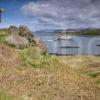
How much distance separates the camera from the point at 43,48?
3481cm

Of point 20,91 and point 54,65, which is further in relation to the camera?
point 54,65

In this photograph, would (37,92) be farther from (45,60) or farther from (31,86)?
(45,60)

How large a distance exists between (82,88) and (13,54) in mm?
7713

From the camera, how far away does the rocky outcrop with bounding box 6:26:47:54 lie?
32906mm

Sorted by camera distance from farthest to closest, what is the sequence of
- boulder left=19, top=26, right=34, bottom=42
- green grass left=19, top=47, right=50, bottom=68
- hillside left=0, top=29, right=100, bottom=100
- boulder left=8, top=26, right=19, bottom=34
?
boulder left=19, top=26, right=34, bottom=42 < boulder left=8, top=26, right=19, bottom=34 < green grass left=19, top=47, right=50, bottom=68 < hillside left=0, top=29, right=100, bottom=100

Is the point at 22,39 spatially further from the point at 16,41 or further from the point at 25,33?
the point at 25,33

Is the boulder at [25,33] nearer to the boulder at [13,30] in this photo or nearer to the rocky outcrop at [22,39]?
the rocky outcrop at [22,39]

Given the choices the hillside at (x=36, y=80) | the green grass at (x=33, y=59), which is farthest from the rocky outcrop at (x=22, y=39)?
the hillside at (x=36, y=80)

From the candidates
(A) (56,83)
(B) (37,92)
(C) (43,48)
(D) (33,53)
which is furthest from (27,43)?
(B) (37,92)

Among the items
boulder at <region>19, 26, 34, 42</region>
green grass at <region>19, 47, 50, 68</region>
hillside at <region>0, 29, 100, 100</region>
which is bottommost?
hillside at <region>0, 29, 100, 100</region>

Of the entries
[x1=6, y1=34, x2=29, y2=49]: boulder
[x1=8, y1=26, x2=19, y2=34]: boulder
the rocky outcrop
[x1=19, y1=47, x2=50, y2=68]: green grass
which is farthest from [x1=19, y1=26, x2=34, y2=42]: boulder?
[x1=19, y1=47, x2=50, y2=68]: green grass

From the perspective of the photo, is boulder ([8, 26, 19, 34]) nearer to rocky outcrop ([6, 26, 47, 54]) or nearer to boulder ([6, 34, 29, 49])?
rocky outcrop ([6, 26, 47, 54])

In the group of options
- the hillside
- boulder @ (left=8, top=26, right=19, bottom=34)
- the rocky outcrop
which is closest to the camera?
the hillside

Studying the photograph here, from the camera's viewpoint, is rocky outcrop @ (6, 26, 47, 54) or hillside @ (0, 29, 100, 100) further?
rocky outcrop @ (6, 26, 47, 54)
